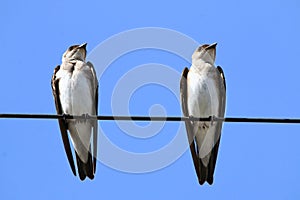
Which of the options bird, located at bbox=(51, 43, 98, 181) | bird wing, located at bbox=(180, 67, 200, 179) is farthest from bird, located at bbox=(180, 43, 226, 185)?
bird, located at bbox=(51, 43, 98, 181)

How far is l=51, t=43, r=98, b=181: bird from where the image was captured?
11742 millimetres

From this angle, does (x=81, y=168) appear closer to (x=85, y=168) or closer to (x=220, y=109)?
(x=85, y=168)

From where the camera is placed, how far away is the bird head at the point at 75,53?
41.1 ft

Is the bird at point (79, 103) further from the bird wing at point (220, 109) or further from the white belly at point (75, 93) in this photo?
the bird wing at point (220, 109)

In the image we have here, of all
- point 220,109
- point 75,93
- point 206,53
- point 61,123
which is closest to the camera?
point 61,123

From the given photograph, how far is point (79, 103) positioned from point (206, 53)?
2457mm

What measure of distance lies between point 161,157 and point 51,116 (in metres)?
4.90

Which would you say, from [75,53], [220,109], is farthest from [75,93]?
[220,109]

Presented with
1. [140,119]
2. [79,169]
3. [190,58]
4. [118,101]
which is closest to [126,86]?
[118,101]

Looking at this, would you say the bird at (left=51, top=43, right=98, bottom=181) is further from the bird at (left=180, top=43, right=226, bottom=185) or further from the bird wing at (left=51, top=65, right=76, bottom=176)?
the bird at (left=180, top=43, right=226, bottom=185)

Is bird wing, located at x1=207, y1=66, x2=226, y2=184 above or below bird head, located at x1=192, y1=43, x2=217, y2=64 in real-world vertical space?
below

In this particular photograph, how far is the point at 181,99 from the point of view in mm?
12078

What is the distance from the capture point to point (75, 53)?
12.6 m

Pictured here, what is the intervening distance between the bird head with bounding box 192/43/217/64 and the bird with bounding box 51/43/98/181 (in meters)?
A: 1.85
